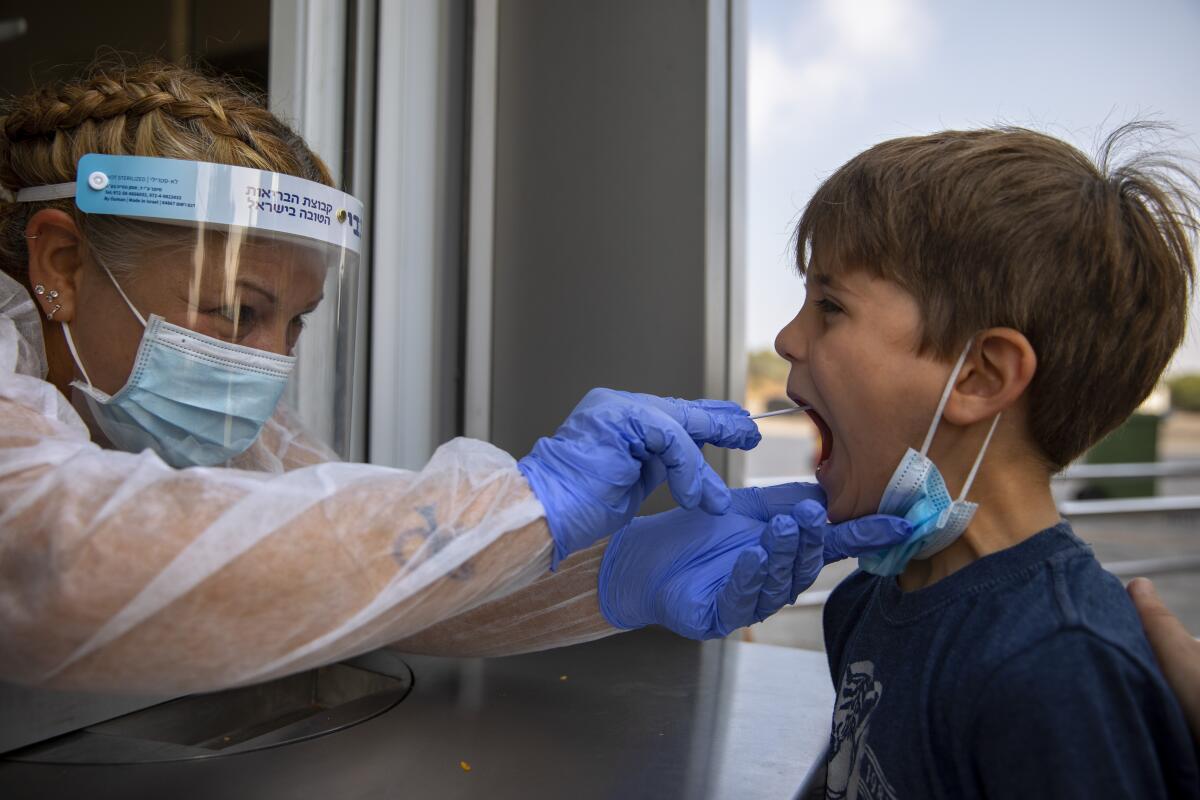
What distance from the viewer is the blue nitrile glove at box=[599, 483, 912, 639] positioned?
0.92 m

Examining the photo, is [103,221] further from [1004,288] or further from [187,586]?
[1004,288]

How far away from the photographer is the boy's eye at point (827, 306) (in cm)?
99

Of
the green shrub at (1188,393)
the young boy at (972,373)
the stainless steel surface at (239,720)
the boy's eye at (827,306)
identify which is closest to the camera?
the young boy at (972,373)

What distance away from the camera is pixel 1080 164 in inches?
36.8

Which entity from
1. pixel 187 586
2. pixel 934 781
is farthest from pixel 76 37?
pixel 934 781

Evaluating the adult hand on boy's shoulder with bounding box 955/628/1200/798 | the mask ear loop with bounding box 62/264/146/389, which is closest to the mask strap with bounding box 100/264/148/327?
the mask ear loop with bounding box 62/264/146/389

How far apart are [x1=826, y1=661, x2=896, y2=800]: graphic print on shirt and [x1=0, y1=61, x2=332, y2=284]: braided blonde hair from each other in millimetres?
908

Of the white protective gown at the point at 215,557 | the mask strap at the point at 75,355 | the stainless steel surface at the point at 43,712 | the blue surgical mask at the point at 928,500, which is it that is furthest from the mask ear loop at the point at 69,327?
the blue surgical mask at the point at 928,500

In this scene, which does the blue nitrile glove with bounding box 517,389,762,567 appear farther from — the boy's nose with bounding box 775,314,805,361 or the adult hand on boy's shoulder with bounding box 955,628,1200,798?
the adult hand on boy's shoulder with bounding box 955,628,1200,798

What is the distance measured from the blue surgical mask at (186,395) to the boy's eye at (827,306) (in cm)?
65

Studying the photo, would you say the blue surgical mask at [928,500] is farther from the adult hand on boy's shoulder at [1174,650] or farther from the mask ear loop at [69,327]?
the mask ear loop at [69,327]

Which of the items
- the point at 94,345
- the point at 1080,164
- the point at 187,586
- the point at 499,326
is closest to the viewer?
the point at 187,586

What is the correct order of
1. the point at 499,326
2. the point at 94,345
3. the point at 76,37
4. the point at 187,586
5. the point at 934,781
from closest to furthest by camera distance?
the point at 187,586
the point at 934,781
the point at 94,345
the point at 499,326
the point at 76,37

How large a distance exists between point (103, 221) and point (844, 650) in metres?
1.03
